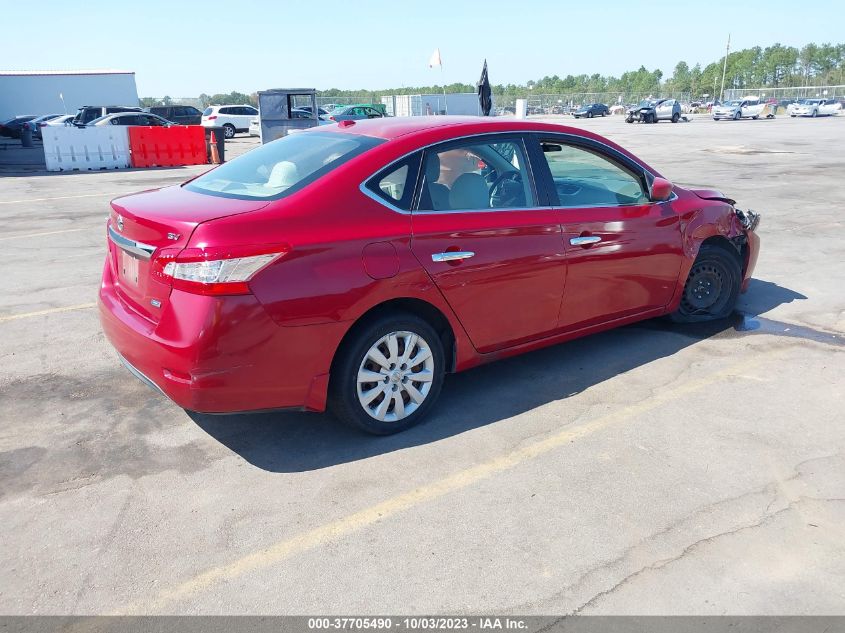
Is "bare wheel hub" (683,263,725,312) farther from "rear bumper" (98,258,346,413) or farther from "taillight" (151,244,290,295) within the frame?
"taillight" (151,244,290,295)

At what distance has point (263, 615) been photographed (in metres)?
2.74

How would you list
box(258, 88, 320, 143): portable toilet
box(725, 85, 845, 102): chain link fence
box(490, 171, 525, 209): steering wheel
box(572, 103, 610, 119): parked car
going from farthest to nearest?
box(725, 85, 845, 102): chain link fence, box(572, 103, 610, 119): parked car, box(258, 88, 320, 143): portable toilet, box(490, 171, 525, 209): steering wheel

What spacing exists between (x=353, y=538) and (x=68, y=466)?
168 centimetres

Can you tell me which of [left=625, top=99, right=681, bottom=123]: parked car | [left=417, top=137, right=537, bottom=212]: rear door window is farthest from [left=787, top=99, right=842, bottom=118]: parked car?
[left=417, top=137, right=537, bottom=212]: rear door window

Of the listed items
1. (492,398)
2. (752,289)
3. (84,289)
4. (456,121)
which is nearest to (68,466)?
(492,398)

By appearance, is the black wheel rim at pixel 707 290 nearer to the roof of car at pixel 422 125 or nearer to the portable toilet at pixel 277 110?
the roof of car at pixel 422 125

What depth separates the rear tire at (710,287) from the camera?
579 centimetres

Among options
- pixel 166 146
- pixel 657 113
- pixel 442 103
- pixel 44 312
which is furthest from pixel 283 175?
pixel 442 103

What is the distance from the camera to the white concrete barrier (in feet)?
67.6

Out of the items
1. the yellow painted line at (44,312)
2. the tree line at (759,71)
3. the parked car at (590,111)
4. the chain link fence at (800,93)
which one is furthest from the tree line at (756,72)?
the yellow painted line at (44,312)

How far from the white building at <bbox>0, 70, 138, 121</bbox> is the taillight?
5220 cm

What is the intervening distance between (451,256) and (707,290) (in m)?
2.91

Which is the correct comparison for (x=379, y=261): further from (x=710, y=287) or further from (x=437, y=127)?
(x=710, y=287)

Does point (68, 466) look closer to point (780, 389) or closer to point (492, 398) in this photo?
point (492, 398)
